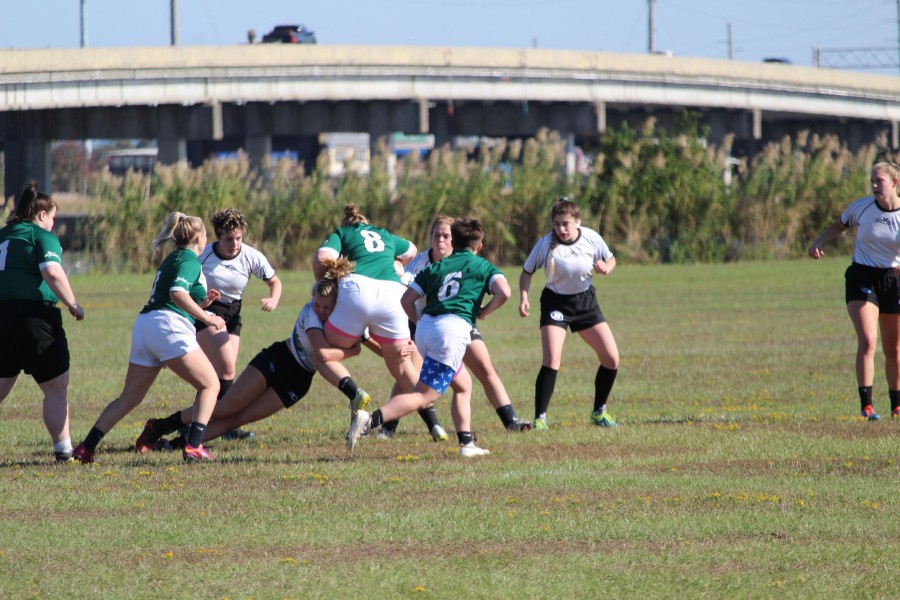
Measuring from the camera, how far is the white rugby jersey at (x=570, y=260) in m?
10.5

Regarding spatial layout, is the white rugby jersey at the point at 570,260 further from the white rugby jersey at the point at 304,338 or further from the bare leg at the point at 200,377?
the bare leg at the point at 200,377

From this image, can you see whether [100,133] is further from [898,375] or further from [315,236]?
[898,375]

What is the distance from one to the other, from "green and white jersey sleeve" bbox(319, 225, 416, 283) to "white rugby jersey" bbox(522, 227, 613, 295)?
1.14m

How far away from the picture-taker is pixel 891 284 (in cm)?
1053

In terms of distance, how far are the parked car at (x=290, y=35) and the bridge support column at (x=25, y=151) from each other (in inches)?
474

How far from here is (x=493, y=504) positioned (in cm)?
774

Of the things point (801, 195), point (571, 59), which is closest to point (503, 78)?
point (571, 59)

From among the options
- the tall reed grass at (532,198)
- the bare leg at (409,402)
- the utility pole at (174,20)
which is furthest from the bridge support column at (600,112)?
the bare leg at (409,402)

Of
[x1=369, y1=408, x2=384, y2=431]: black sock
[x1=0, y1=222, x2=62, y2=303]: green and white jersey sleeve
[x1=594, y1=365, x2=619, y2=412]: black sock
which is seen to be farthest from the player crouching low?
[x1=0, y1=222, x2=62, y2=303]: green and white jersey sleeve

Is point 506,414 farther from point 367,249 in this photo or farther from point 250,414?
point 250,414

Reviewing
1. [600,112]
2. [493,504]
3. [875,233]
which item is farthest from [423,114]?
[493,504]

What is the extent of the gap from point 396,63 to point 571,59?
26.8ft

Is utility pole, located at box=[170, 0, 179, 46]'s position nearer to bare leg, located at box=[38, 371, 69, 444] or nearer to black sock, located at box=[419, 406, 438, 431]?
black sock, located at box=[419, 406, 438, 431]

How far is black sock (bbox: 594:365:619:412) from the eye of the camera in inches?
426
